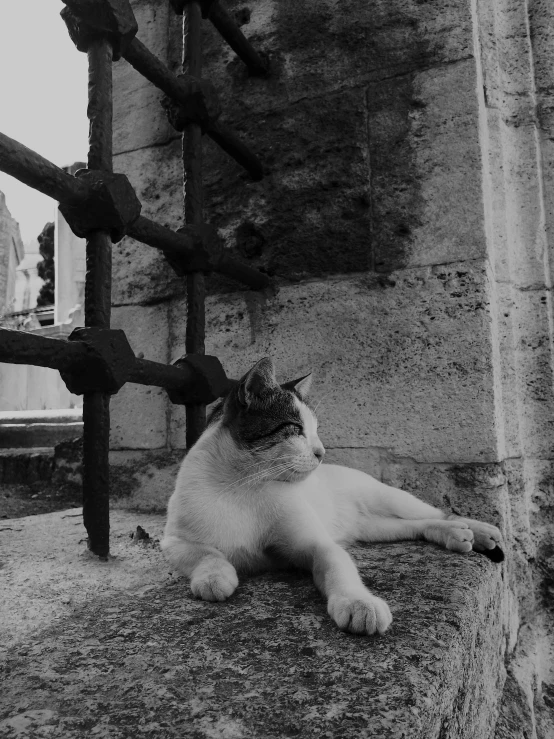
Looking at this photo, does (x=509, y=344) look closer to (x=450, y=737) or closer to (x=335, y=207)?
(x=335, y=207)

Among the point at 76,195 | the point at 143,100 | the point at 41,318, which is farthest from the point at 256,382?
the point at 41,318

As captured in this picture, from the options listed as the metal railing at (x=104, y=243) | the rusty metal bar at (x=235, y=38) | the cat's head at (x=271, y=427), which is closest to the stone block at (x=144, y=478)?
the metal railing at (x=104, y=243)

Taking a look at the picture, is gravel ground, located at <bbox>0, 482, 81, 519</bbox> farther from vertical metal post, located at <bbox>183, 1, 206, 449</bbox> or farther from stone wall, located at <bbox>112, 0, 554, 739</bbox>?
vertical metal post, located at <bbox>183, 1, 206, 449</bbox>

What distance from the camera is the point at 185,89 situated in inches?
76.7

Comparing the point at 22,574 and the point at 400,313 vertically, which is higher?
the point at 400,313

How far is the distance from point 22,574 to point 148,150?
186cm

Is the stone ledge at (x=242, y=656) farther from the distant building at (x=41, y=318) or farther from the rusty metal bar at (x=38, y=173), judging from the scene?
the distant building at (x=41, y=318)

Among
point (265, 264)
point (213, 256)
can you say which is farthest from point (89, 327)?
point (265, 264)

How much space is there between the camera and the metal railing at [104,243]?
1.40 meters

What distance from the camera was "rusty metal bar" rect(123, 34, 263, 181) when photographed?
1750 mm

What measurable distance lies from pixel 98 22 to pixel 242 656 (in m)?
1.62

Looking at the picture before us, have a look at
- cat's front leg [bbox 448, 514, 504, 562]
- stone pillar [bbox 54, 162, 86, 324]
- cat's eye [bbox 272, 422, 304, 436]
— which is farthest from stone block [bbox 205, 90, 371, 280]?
stone pillar [bbox 54, 162, 86, 324]

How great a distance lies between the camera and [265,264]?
2266 millimetres

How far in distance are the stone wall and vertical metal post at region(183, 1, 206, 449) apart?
309 mm
